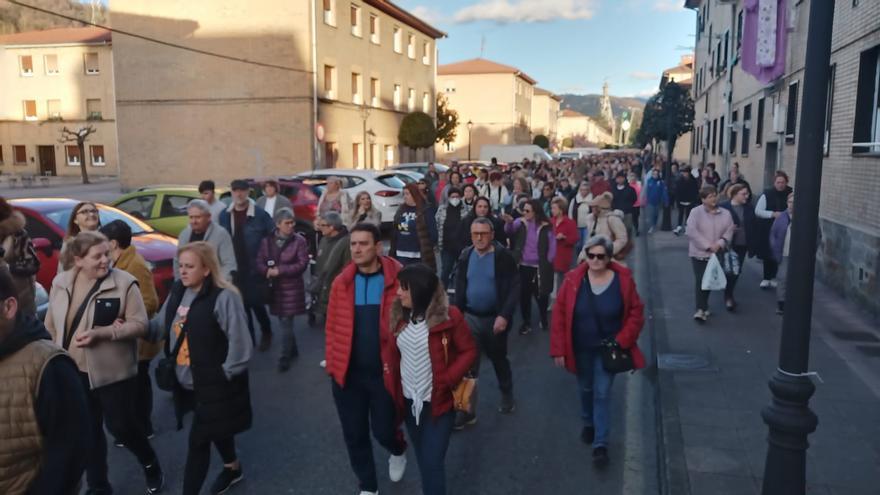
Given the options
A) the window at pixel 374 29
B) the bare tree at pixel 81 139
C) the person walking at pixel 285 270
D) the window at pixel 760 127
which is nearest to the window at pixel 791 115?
the window at pixel 760 127

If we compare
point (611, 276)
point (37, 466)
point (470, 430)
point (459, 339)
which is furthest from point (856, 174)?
point (37, 466)

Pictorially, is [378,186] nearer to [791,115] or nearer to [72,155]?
[791,115]

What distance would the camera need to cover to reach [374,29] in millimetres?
34906

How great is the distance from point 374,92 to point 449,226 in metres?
27.4

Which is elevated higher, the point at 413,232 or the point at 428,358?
the point at 413,232

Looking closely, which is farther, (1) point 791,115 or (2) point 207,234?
(1) point 791,115

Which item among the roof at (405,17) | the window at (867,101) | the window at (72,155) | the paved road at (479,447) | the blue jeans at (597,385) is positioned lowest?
the paved road at (479,447)

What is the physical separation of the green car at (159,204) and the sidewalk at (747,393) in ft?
26.0

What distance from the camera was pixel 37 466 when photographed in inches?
94.6

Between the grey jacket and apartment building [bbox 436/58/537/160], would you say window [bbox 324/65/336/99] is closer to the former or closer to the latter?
the grey jacket

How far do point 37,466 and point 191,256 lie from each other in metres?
1.73

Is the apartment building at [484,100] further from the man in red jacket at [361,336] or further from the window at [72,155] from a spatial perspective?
the man in red jacket at [361,336]

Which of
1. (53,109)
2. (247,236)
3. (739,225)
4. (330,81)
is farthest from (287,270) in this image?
(53,109)

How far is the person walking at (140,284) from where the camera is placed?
16.0ft
